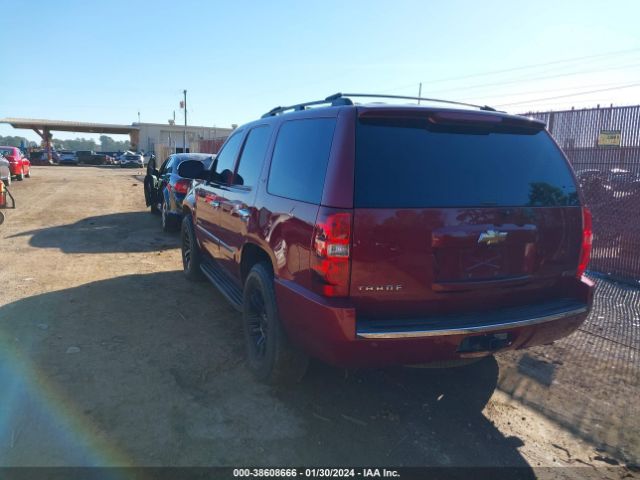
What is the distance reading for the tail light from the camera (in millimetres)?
2604

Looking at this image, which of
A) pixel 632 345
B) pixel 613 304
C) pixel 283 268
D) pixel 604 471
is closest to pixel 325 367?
pixel 283 268

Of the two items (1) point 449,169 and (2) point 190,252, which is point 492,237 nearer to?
(1) point 449,169

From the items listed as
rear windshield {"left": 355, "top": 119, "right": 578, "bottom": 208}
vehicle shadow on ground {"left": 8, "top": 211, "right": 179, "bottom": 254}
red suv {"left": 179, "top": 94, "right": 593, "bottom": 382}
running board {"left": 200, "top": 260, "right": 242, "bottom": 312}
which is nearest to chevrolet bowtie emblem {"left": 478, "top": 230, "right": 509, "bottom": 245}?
red suv {"left": 179, "top": 94, "right": 593, "bottom": 382}

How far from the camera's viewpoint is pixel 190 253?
623 cm

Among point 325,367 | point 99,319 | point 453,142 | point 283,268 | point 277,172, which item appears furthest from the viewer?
point 99,319

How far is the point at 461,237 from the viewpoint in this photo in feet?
8.96

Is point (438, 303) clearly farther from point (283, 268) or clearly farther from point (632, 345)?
point (632, 345)

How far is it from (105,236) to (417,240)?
8545 millimetres

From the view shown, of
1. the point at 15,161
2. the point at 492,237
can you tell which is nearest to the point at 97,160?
the point at 15,161

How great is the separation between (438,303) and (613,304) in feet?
13.9

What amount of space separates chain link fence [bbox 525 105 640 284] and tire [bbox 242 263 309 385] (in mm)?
5745

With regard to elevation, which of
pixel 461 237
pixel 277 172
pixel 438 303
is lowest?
pixel 438 303

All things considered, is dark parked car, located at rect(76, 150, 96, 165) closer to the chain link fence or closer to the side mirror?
the side mirror

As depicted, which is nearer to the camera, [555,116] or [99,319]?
[99,319]
